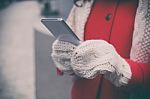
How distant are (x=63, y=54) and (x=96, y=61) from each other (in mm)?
140

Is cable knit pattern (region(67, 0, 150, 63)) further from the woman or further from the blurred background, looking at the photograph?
the blurred background

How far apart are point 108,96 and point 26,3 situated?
16896mm

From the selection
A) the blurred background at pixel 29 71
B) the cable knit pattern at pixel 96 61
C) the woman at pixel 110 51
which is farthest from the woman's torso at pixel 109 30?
the blurred background at pixel 29 71

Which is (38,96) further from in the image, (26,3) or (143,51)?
(26,3)

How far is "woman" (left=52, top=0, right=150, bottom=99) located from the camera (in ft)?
4.66

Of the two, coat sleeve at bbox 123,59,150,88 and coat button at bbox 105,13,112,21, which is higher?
coat button at bbox 105,13,112,21

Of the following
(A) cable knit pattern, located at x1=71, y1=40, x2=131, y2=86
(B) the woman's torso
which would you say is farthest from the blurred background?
(A) cable knit pattern, located at x1=71, y1=40, x2=131, y2=86

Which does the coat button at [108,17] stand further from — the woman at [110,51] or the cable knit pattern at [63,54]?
the cable knit pattern at [63,54]

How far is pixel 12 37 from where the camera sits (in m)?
9.44

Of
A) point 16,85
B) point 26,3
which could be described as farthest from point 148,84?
point 26,3

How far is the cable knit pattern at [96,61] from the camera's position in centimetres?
141

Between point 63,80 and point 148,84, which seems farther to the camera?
point 63,80

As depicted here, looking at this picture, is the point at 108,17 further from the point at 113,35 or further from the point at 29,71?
the point at 29,71

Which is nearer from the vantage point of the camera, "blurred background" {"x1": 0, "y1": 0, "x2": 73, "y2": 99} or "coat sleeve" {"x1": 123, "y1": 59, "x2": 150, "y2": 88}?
"coat sleeve" {"x1": 123, "y1": 59, "x2": 150, "y2": 88}
